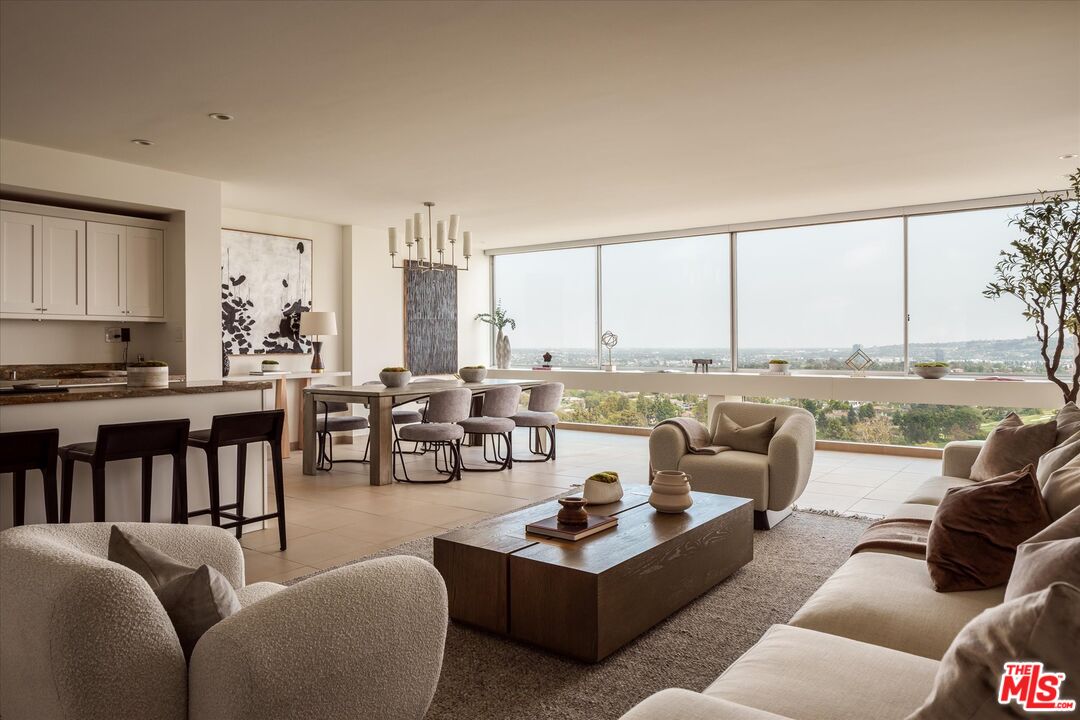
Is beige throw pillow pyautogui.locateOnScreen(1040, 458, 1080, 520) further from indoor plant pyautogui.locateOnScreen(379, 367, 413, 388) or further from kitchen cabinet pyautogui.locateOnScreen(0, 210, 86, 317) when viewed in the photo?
kitchen cabinet pyautogui.locateOnScreen(0, 210, 86, 317)

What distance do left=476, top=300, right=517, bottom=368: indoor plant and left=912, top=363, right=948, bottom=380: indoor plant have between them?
16.2 feet

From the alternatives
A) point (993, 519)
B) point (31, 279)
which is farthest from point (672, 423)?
point (31, 279)

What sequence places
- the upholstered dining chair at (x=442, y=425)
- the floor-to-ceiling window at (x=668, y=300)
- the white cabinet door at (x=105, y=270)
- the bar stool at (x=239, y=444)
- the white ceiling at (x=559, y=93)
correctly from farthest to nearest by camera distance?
the floor-to-ceiling window at (x=668, y=300) → the upholstered dining chair at (x=442, y=425) → the white cabinet door at (x=105, y=270) → the bar stool at (x=239, y=444) → the white ceiling at (x=559, y=93)

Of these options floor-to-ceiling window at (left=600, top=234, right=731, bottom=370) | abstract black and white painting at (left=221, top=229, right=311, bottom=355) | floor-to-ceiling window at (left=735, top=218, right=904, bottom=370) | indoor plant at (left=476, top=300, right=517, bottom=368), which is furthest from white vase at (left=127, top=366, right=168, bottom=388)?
floor-to-ceiling window at (left=735, top=218, right=904, bottom=370)

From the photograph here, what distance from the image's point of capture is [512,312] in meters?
10.6

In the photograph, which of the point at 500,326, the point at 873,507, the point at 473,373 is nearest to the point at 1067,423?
the point at 873,507

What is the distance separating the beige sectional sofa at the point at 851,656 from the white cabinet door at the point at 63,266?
18.8 feet

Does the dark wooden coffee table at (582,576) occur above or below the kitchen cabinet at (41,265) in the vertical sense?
below

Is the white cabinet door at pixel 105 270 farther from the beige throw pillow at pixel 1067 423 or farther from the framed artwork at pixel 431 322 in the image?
the beige throw pillow at pixel 1067 423

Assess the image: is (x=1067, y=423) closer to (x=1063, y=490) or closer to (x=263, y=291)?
(x=1063, y=490)

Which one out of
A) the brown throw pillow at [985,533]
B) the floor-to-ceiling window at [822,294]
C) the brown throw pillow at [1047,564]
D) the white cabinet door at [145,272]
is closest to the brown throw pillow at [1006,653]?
the brown throw pillow at [1047,564]

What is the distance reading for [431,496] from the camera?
5535 mm

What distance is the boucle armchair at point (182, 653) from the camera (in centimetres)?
133

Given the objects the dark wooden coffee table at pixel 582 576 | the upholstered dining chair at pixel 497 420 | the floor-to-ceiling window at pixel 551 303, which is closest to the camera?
the dark wooden coffee table at pixel 582 576
